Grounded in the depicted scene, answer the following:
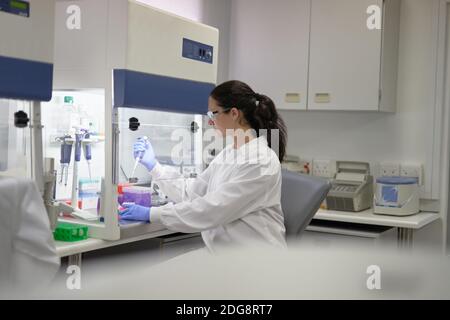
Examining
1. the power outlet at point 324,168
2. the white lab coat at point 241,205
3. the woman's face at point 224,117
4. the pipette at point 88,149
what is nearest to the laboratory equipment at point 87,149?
the pipette at point 88,149

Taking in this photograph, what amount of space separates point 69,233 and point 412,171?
2.10 meters

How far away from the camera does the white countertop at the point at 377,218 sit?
104 inches

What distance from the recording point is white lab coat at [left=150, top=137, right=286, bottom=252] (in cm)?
183

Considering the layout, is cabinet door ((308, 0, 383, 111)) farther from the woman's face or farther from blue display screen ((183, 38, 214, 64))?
the woman's face

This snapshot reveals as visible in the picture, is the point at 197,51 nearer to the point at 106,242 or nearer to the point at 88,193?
the point at 88,193

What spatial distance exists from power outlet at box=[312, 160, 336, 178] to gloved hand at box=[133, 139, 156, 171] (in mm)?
1390

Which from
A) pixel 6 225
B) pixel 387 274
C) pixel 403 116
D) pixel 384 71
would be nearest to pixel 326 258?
pixel 387 274

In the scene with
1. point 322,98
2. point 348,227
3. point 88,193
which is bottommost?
point 348,227

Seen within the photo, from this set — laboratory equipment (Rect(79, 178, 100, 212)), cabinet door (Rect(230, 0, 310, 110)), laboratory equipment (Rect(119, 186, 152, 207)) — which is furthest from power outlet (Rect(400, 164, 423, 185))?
laboratory equipment (Rect(79, 178, 100, 212))

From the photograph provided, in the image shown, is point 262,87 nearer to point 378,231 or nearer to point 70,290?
point 378,231

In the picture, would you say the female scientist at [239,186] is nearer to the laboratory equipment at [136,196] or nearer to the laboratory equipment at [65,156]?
the laboratory equipment at [136,196]

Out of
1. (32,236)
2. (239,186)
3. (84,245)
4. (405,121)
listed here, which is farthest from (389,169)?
(32,236)

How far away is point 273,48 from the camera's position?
10.7 ft

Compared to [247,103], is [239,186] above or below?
below
